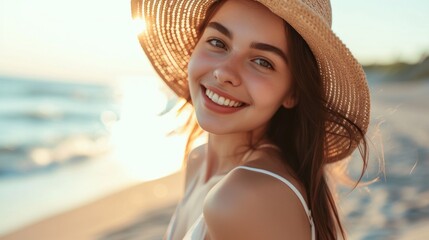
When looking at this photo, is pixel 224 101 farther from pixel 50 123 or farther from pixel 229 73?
pixel 50 123

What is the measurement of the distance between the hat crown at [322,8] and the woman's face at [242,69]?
0.13 m

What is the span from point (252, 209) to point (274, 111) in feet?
1.71

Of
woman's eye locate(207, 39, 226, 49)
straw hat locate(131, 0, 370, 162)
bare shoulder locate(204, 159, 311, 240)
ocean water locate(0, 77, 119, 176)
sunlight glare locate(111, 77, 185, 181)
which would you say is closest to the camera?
bare shoulder locate(204, 159, 311, 240)

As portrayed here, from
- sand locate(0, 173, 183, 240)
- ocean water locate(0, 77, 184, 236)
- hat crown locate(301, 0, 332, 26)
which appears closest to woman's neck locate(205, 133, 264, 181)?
hat crown locate(301, 0, 332, 26)

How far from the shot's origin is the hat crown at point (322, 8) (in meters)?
2.28

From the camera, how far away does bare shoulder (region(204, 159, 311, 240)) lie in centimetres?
210

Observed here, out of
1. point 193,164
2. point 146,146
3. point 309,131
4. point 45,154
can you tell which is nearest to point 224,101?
point 309,131

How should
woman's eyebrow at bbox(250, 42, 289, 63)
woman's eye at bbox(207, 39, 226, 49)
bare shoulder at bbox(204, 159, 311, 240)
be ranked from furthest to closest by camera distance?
1. woman's eye at bbox(207, 39, 226, 49)
2. woman's eyebrow at bbox(250, 42, 289, 63)
3. bare shoulder at bbox(204, 159, 311, 240)

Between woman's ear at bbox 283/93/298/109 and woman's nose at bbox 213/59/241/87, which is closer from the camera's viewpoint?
woman's nose at bbox 213/59/241/87

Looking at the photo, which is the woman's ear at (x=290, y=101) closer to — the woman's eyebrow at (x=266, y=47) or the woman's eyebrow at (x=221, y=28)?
the woman's eyebrow at (x=266, y=47)

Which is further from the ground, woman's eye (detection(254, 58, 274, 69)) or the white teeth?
woman's eye (detection(254, 58, 274, 69))

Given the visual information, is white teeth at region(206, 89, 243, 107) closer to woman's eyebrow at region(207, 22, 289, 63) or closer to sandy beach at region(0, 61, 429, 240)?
woman's eyebrow at region(207, 22, 289, 63)

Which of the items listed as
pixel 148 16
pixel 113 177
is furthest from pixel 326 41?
pixel 113 177

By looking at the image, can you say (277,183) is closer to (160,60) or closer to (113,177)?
(160,60)
